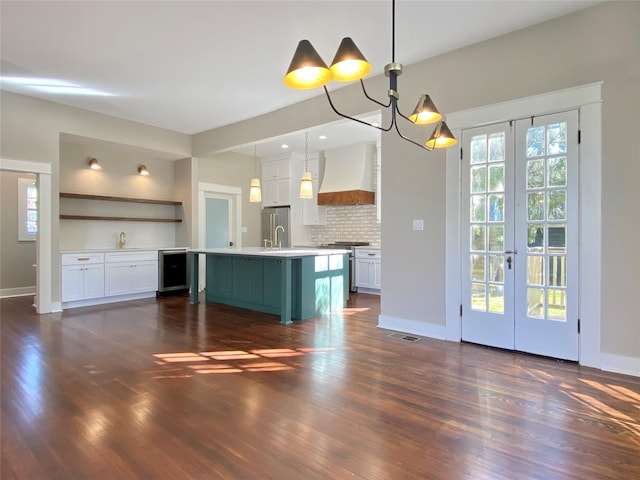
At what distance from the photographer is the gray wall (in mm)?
6473

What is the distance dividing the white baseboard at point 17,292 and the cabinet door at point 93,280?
2073mm

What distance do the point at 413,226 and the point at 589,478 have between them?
2.68 metres

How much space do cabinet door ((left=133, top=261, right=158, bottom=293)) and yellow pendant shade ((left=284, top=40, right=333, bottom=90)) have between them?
17.5ft

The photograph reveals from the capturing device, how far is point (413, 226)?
4.00 meters

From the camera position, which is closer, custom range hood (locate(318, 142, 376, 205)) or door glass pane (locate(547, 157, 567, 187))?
door glass pane (locate(547, 157, 567, 187))

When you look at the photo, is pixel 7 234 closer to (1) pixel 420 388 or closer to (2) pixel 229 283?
(2) pixel 229 283

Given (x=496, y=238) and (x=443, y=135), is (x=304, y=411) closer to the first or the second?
(x=443, y=135)

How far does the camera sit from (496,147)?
3494 mm

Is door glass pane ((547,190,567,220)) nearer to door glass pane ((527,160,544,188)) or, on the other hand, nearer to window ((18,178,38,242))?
door glass pane ((527,160,544,188))

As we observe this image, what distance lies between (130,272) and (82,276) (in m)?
0.72

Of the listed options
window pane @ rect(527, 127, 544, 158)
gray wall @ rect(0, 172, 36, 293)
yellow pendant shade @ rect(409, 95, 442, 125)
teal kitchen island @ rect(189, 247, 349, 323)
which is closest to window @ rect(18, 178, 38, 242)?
gray wall @ rect(0, 172, 36, 293)

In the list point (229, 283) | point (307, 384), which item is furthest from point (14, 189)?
point (307, 384)

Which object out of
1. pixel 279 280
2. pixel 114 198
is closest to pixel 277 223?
pixel 114 198

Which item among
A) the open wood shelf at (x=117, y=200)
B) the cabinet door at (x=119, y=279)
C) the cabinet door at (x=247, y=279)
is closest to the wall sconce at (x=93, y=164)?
the open wood shelf at (x=117, y=200)
